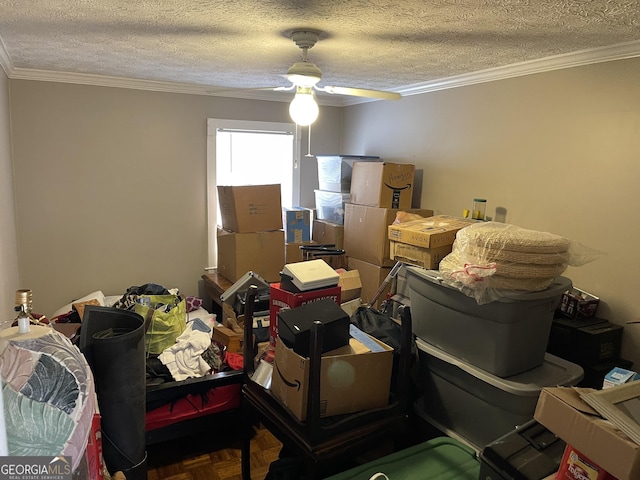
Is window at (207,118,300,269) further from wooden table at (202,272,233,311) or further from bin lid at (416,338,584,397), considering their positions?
bin lid at (416,338,584,397)

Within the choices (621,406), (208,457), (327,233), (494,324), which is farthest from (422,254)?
(327,233)

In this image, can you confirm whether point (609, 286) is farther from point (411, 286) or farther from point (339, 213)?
point (339, 213)

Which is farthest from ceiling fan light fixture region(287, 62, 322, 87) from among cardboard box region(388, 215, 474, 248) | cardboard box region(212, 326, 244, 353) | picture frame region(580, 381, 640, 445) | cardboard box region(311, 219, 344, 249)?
cardboard box region(311, 219, 344, 249)

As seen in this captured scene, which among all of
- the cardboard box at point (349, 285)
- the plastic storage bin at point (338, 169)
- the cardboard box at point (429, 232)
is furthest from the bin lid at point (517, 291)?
the plastic storage bin at point (338, 169)

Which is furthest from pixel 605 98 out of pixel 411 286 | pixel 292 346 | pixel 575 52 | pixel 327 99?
pixel 327 99

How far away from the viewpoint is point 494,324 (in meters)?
1.88

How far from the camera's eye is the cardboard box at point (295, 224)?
13.0ft

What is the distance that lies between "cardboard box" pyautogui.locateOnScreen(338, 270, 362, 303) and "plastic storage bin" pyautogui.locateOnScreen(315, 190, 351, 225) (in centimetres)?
79

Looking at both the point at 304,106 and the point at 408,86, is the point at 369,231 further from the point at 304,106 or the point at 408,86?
the point at 304,106

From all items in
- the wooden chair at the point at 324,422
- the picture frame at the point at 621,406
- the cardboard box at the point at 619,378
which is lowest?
the wooden chair at the point at 324,422

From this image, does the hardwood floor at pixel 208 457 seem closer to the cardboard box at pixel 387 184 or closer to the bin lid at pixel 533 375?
the bin lid at pixel 533 375

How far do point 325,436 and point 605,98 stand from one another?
2.14m

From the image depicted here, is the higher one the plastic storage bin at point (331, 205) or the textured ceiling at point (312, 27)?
the textured ceiling at point (312, 27)

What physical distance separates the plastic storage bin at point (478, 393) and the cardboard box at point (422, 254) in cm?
39
